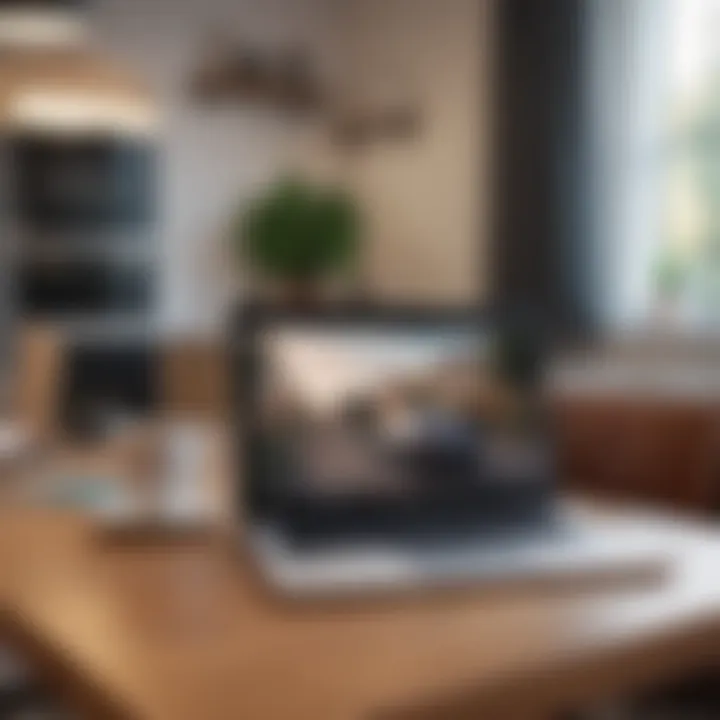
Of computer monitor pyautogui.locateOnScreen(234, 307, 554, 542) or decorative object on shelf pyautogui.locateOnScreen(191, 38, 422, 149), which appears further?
decorative object on shelf pyautogui.locateOnScreen(191, 38, 422, 149)

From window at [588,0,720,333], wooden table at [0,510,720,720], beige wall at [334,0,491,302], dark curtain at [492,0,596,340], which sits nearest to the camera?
wooden table at [0,510,720,720]

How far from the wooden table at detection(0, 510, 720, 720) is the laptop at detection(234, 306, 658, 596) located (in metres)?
0.11

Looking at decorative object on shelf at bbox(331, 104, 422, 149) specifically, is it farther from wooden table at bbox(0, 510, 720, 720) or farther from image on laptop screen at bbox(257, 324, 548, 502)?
wooden table at bbox(0, 510, 720, 720)

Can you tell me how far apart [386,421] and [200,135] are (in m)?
3.38

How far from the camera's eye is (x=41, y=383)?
8.50ft

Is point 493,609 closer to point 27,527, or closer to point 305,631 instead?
point 305,631

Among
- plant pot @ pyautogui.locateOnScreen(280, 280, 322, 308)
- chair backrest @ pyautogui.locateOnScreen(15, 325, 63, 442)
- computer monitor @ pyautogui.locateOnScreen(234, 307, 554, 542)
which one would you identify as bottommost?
plant pot @ pyautogui.locateOnScreen(280, 280, 322, 308)

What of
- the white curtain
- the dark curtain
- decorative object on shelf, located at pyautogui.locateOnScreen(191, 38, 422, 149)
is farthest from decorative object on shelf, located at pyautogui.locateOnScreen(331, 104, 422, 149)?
the white curtain

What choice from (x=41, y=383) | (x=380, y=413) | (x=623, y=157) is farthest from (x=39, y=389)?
(x=623, y=157)

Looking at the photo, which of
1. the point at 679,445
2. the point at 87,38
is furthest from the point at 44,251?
the point at 679,445

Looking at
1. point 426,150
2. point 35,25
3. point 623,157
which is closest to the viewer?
point 35,25

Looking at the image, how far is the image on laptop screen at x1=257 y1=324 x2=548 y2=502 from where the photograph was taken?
1.28 meters

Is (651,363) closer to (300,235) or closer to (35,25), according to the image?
(300,235)

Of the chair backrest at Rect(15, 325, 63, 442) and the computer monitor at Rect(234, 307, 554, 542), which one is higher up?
the computer monitor at Rect(234, 307, 554, 542)
